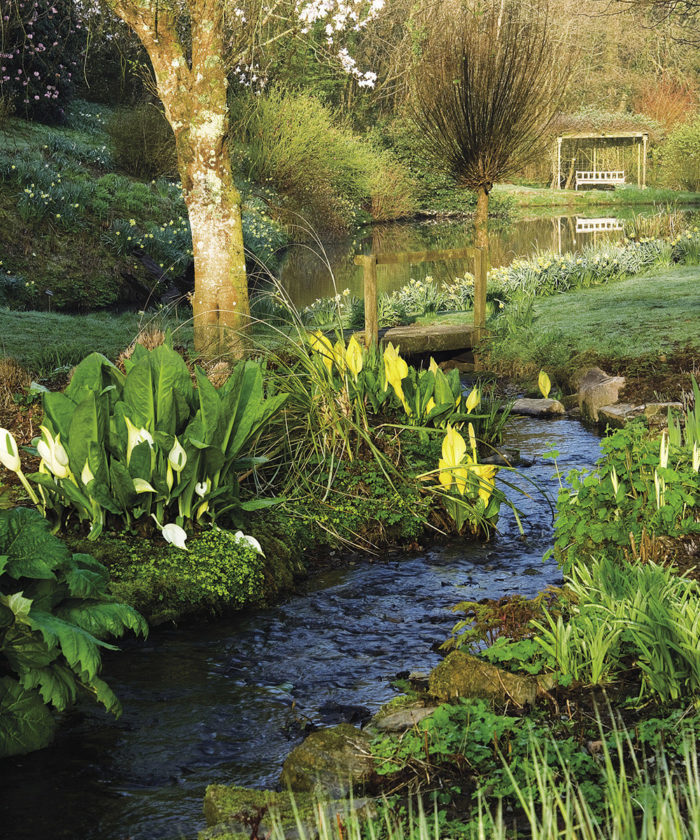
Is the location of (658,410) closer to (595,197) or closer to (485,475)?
(485,475)

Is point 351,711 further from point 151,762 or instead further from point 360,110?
point 360,110

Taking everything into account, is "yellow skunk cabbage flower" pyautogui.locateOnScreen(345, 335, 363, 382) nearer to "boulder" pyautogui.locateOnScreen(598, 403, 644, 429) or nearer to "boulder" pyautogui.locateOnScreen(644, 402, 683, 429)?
"boulder" pyautogui.locateOnScreen(644, 402, 683, 429)

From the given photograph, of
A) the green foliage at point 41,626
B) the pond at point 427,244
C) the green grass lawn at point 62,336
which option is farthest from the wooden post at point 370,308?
the pond at point 427,244

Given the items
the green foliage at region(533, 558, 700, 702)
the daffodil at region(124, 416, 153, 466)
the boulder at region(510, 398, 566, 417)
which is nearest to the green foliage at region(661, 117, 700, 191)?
the boulder at region(510, 398, 566, 417)

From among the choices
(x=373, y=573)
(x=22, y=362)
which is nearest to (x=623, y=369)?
(x=373, y=573)

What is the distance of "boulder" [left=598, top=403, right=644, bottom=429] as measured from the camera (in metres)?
6.96

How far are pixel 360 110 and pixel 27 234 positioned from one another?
22984 millimetres

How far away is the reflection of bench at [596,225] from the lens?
26547 millimetres

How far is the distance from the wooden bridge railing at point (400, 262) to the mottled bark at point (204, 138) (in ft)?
3.76

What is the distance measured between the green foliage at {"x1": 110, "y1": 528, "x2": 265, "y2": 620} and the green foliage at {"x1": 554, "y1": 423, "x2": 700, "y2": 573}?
1408 mm

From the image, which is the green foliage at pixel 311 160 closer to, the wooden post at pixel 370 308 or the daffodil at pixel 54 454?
the wooden post at pixel 370 308

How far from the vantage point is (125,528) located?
4.30 metres

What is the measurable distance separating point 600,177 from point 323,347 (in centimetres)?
3914

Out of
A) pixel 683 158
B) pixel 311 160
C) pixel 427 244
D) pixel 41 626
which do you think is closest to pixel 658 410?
pixel 41 626
